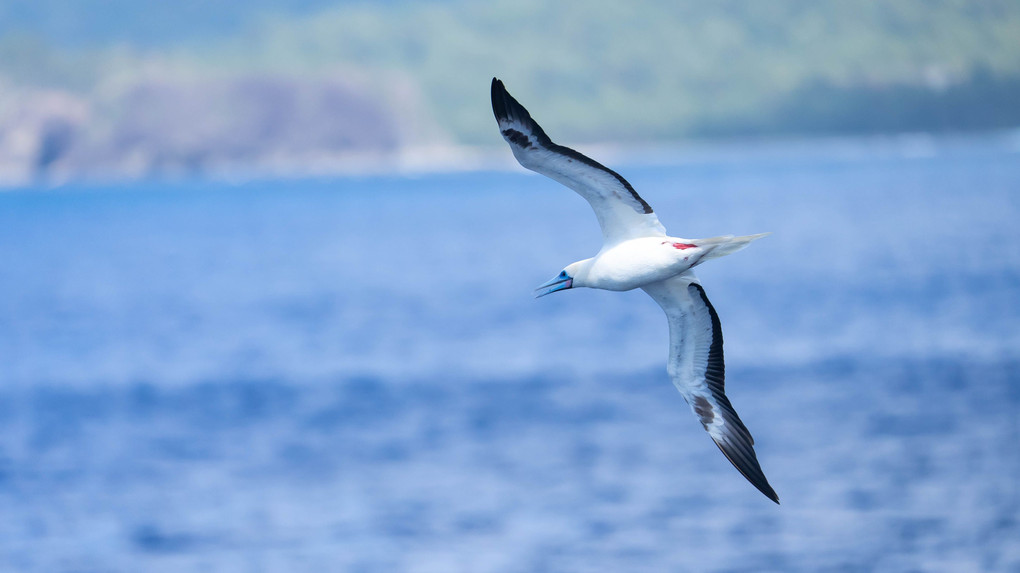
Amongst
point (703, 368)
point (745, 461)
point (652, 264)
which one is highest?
point (652, 264)

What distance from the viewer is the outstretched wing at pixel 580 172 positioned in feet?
37.6

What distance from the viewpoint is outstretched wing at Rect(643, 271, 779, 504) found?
13352 millimetres

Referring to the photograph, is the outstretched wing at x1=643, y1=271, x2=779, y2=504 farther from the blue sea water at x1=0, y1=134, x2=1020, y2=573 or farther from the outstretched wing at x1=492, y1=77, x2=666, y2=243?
the blue sea water at x1=0, y1=134, x2=1020, y2=573

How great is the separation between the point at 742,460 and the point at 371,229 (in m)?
100

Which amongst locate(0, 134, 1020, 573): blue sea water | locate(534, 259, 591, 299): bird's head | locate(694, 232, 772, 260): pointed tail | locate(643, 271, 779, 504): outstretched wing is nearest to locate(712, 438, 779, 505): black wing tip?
locate(643, 271, 779, 504): outstretched wing

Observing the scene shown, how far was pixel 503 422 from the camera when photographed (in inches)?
1254

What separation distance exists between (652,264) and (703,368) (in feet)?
6.65

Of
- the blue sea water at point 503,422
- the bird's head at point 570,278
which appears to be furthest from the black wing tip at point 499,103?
the blue sea water at point 503,422

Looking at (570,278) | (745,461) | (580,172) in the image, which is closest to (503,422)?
(745,461)

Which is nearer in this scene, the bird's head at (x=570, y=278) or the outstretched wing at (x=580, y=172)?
the outstretched wing at (x=580, y=172)

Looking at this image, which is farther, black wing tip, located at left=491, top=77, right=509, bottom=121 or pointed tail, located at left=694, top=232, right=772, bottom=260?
pointed tail, located at left=694, top=232, right=772, bottom=260

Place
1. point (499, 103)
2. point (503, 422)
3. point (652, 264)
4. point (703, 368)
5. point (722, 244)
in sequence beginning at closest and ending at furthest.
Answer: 1. point (499, 103)
2. point (722, 244)
3. point (652, 264)
4. point (703, 368)
5. point (503, 422)

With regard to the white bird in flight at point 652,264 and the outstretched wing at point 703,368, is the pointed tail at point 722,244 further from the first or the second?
the outstretched wing at point 703,368

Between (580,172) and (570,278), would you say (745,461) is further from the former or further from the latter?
(580,172)
